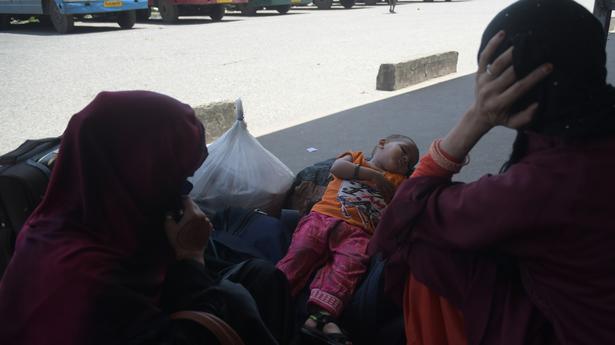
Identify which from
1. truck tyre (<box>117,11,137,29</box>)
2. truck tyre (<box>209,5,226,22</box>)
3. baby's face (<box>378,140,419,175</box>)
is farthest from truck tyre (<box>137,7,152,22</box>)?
baby's face (<box>378,140,419,175</box>)

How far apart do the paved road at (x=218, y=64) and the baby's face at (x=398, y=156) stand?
104 inches

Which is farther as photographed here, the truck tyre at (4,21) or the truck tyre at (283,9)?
the truck tyre at (283,9)

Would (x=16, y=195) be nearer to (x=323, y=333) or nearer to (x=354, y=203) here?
(x=323, y=333)

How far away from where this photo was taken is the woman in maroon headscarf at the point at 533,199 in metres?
1.24

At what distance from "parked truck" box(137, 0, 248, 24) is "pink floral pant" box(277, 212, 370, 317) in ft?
43.2

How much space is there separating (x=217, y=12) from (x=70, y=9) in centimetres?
462

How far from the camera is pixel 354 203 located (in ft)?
8.36

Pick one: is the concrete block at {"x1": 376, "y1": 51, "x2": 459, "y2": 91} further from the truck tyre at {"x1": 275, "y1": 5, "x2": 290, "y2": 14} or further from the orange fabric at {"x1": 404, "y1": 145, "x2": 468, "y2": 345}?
the truck tyre at {"x1": 275, "y1": 5, "x2": 290, "y2": 14}

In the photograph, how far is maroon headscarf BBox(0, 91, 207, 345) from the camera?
137 centimetres

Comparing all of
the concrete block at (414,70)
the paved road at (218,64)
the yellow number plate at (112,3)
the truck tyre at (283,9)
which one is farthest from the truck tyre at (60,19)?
the concrete block at (414,70)

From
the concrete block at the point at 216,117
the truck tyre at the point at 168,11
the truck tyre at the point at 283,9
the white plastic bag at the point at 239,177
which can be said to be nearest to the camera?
the white plastic bag at the point at 239,177

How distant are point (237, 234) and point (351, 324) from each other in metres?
0.74

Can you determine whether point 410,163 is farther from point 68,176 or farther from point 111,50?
point 111,50

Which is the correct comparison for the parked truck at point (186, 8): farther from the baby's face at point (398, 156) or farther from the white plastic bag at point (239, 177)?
the baby's face at point (398, 156)
